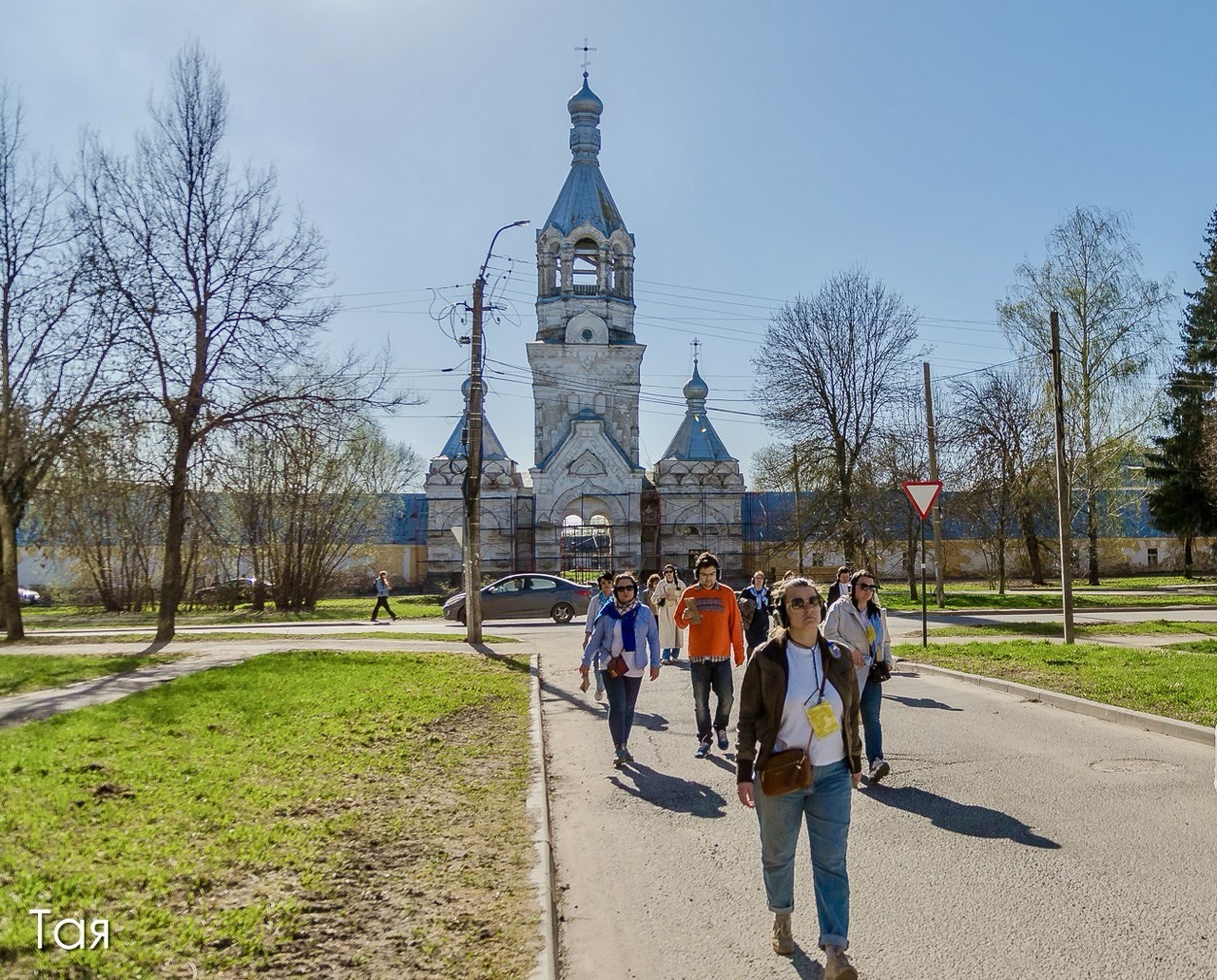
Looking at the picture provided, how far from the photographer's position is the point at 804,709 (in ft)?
15.6

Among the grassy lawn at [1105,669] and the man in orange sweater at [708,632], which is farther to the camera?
the grassy lawn at [1105,669]

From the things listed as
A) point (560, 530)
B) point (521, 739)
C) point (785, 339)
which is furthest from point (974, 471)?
point (521, 739)

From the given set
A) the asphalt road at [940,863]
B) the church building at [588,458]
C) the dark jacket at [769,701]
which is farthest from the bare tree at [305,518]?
the dark jacket at [769,701]

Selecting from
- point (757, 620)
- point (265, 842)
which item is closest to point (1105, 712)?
point (757, 620)

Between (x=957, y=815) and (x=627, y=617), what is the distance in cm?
340

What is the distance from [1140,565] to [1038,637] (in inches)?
1835

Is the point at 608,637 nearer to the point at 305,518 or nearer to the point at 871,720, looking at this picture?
the point at 871,720

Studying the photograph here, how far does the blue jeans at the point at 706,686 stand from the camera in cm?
938

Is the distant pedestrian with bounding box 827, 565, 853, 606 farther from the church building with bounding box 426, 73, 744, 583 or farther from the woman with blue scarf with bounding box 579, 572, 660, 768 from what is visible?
the church building with bounding box 426, 73, 744, 583

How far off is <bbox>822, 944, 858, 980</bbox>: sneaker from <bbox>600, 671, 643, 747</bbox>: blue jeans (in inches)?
187

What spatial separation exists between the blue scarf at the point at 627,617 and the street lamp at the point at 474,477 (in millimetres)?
10198

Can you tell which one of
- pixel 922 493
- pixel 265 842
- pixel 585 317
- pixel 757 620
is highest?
pixel 585 317

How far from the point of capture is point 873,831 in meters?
6.75

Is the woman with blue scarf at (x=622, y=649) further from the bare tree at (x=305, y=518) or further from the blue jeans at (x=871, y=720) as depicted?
the bare tree at (x=305, y=518)
